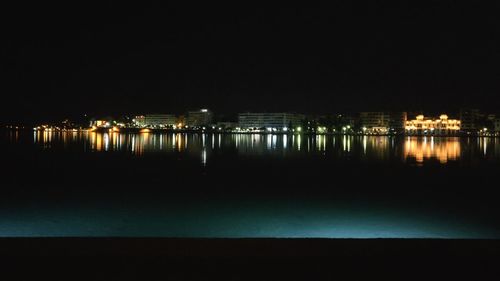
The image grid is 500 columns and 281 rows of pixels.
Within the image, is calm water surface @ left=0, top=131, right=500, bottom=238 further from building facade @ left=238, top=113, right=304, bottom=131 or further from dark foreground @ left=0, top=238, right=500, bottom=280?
building facade @ left=238, top=113, right=304, bottom=131

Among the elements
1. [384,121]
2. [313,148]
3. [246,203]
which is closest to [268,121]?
[384,121]

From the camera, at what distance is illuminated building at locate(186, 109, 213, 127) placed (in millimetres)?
157000

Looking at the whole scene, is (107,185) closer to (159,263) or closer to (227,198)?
(227,198)

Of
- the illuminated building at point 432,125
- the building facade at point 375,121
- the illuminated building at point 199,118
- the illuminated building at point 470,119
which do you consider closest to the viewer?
the illuminated building at point 470,119

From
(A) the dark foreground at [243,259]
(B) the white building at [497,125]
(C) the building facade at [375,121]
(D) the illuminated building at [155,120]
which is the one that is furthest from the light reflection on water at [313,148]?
(D) the illuminated building at [155,120]

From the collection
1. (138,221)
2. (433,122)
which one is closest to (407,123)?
(433,122)

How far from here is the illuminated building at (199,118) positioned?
515 feet

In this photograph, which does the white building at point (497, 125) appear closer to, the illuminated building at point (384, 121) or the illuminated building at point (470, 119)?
the illuminated building at point (470, 119)

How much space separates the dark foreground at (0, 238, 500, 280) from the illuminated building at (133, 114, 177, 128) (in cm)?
15869

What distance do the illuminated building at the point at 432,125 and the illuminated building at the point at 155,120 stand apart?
74.7 meters

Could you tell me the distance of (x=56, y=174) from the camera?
16141 mm

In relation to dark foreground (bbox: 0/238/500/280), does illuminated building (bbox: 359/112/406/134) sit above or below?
above

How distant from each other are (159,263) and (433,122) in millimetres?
137953

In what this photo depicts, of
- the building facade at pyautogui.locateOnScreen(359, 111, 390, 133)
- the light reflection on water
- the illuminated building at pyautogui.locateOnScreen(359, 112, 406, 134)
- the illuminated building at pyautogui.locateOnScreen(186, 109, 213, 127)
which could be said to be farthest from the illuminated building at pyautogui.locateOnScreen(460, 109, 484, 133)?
the illuminated building at pyautogui.locateOnScreen(186, 109, 213, 127)
